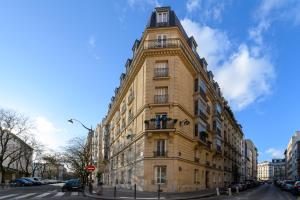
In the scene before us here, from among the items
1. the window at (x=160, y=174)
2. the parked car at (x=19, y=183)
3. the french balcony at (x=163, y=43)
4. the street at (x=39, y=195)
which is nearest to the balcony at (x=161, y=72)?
the french balcony at (x=163, y=43)

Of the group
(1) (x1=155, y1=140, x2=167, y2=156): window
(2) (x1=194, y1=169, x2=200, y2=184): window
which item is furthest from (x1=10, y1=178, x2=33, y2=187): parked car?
(1) (x1=155, y1=140, x2=167, y2=156): window

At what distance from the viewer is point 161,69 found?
3978cm

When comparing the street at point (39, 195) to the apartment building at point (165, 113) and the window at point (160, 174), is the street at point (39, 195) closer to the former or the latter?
the window at point (160, 174)

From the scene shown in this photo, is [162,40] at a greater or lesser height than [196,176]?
greater

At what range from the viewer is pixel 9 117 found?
225 ft

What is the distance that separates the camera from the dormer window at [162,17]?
41531mm

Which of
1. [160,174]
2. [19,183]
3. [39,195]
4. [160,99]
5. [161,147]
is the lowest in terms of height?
[19,183]

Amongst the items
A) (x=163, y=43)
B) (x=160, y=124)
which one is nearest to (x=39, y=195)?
(x=160, y=124)

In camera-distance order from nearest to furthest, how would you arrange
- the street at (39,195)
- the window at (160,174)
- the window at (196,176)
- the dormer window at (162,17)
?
the street at (39,195) < the window at (160,174) < the dormer window at (162,17) < the window at (196,176)

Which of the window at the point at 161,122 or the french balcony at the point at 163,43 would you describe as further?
the french balcony at the point at 163,43

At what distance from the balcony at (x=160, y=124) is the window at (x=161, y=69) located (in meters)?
4.80

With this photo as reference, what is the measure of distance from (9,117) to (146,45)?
38.3 m

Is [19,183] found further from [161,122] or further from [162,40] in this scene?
[162,40]

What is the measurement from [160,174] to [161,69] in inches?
414
